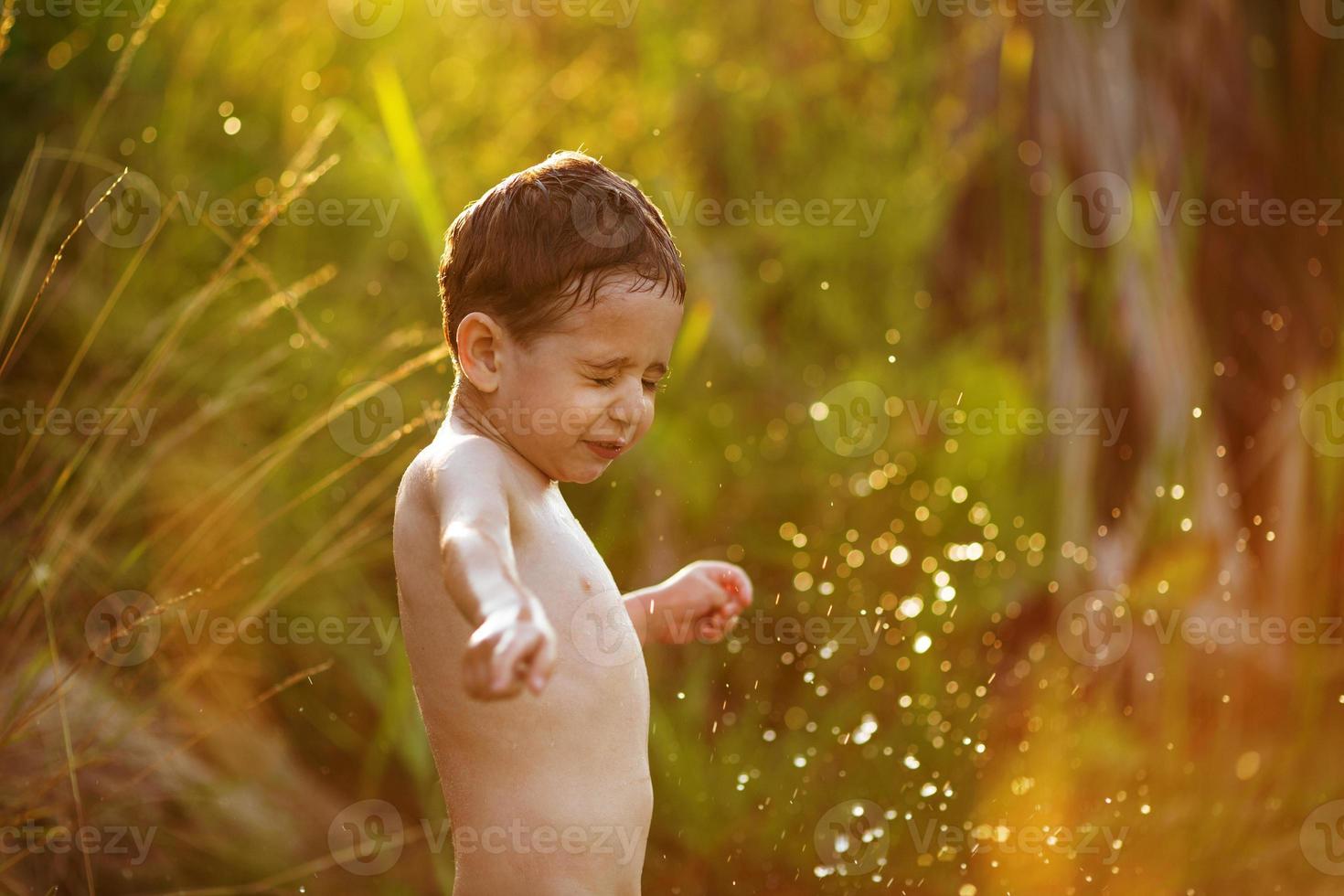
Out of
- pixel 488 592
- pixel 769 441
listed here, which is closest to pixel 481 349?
pixel 488 592

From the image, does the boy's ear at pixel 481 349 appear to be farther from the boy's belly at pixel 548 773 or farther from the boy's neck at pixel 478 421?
the boy's belly at pixel 548 773

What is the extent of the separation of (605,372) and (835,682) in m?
1.58

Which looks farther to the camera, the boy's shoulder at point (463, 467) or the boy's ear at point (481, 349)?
the boy's ear at point (481, 349)

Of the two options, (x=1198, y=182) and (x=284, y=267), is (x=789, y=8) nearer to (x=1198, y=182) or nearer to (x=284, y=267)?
(x=1198, y=182)

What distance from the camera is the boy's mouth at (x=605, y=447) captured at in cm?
140

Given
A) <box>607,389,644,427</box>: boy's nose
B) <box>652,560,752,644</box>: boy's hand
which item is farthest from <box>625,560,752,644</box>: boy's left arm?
<box>607,389,644,427</box>: boy's nose

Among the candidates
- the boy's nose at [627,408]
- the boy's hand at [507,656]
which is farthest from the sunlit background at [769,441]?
the boy's hand at [507,656]

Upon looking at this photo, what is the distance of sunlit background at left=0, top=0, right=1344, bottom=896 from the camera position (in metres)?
2.36

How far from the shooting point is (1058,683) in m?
2.88

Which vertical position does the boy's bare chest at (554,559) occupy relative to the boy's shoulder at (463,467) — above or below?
below

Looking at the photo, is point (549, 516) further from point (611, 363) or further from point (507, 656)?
point (507, 656)

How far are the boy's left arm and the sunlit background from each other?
1.48ft

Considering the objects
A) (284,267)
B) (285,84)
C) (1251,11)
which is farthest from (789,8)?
(284,267)

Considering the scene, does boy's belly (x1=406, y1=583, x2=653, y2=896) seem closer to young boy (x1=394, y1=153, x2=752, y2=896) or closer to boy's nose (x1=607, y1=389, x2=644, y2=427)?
young boy (x1=394, y1=153, x2=752, y2=896)
